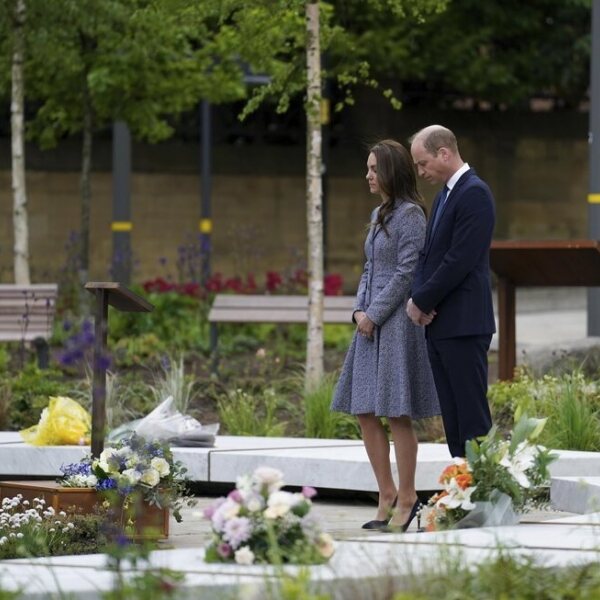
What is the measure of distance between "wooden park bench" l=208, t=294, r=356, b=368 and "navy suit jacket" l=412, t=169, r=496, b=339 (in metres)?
6.00

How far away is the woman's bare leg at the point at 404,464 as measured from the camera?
7.07 metres

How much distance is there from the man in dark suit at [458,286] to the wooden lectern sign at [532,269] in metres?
3.04

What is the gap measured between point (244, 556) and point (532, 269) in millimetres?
5769

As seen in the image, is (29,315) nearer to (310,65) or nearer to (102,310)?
(310,65)

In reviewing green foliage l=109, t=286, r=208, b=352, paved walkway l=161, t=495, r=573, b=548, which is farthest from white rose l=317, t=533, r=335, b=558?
green foliage l=109, t=286, r=208, b=352

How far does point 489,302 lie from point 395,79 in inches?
754

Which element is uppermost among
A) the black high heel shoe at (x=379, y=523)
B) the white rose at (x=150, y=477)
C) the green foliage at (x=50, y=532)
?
the white rose at (x=150, y=477)

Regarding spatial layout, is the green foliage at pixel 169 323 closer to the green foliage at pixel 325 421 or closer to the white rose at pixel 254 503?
the green foliage at pixel 325 421

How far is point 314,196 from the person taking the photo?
11.2 metres

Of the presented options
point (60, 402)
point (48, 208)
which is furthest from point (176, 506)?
point (48, 208)

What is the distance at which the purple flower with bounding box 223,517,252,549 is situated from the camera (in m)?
5.11

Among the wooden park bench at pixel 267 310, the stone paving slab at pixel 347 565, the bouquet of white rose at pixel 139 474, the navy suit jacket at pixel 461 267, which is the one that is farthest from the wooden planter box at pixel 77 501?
the wooden park bench at pixel 267 310

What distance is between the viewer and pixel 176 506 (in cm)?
700

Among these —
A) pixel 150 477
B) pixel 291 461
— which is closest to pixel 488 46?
pixel 291 461
